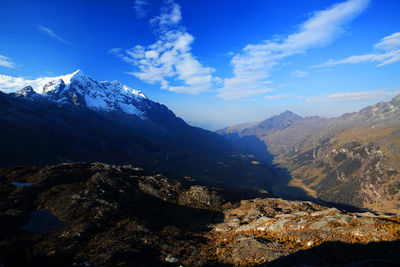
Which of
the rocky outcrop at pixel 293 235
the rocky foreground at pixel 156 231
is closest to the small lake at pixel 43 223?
the rocky foreground at pixel 156 231

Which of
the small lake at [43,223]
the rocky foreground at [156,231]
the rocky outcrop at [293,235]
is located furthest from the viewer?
the small lake at [43,223]

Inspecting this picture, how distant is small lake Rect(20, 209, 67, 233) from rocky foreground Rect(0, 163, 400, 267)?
130 millimetres

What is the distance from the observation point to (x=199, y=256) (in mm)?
22281

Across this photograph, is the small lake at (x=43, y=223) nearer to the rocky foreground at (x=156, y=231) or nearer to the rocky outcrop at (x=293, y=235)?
the rocky foreground at (x=156, y=231)

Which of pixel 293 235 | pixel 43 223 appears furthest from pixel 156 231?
pixel 293 235

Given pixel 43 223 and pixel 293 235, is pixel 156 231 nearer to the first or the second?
pixel 43 223

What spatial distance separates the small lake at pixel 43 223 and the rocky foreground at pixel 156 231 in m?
0.13

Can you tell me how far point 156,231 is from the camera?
28219mm

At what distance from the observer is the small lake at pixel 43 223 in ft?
85.2

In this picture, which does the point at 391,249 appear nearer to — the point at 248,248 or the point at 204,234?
the point at 248,248

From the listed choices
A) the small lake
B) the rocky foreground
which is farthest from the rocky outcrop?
the small lake

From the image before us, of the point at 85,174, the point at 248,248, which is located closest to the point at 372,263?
the point at 248,248

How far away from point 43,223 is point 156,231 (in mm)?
17703

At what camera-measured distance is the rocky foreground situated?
1856 centimetres
